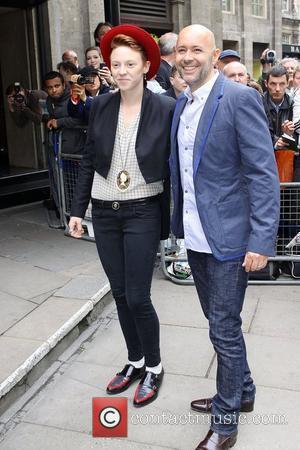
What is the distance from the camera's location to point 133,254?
2873 millimetres

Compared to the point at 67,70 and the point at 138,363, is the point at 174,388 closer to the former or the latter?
the point at 138,363

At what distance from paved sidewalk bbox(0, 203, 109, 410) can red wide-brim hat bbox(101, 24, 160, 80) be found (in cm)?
185

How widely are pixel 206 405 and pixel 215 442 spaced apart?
0.36m

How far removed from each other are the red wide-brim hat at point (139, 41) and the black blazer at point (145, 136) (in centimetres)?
17

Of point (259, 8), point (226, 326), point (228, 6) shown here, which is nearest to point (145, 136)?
point (226, 326)

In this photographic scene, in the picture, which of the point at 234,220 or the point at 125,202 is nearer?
the point at 234,220

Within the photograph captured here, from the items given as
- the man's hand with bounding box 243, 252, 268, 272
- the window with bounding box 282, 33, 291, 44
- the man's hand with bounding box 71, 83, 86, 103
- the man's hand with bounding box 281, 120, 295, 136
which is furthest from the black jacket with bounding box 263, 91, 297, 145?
Result: the window with bounding box 282, 33, 291, 44

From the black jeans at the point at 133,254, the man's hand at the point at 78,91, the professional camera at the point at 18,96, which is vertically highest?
the professional camera at the point at 18,96

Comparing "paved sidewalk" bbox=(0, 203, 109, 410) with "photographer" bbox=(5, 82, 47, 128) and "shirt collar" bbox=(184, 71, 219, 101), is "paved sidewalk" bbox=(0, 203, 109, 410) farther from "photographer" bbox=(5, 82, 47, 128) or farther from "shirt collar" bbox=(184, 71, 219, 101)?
"shirt collar" bbox=(184, 71, 219, 101)

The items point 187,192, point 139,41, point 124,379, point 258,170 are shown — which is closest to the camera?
point 258,170

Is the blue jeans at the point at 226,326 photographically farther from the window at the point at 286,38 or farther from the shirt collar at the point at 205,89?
the window at the point at 286,38

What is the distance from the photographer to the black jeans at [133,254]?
2.87 meters

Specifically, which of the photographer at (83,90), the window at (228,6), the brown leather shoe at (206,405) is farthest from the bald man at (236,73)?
the window at (228,6)

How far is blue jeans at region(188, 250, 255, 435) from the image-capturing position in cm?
253
